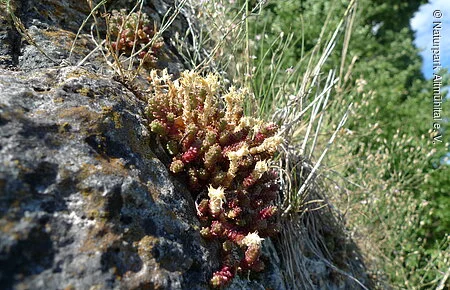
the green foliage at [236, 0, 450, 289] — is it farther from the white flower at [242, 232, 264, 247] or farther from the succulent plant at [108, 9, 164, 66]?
the white flower at [242, 232, 264, 247]

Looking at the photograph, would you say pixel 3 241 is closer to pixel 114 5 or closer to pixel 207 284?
pixel 207 284

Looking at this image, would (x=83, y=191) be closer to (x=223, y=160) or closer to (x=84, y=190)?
(x=84, y=190)

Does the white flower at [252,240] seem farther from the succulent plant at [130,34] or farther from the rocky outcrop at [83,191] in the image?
the succulent plant at [130,34]

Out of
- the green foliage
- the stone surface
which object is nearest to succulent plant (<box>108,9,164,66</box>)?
the stone surface

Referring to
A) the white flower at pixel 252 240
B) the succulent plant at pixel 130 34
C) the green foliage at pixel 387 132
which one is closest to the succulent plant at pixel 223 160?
the white flower at pixel 252 240

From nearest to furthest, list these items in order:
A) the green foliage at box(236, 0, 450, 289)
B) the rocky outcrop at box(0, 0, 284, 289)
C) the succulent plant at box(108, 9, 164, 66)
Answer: the rocky outcrop at box(0, 0, 284, 289) → the succulent plant at box(108, 9, 164, 66) → the green foliage at box(236, 0, 450, 289)

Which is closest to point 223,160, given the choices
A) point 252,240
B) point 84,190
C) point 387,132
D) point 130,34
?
point 252,240

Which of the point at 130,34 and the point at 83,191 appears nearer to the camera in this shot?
the point at 83,191

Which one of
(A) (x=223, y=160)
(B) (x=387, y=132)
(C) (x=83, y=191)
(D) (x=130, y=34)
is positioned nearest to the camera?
(C) (x=83, y=191)
